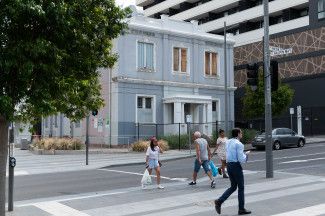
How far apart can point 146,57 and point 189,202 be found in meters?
24.6

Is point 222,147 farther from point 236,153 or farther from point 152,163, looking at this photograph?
point 236,153

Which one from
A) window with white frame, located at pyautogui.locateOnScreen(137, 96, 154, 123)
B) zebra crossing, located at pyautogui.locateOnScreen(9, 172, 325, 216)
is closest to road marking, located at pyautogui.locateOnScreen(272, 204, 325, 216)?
zebra crossing, located at pyautogui.locateOnScreen(9, 172, 325, 216)

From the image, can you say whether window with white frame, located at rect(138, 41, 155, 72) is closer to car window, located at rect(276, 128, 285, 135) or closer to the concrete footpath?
the concrete footpath

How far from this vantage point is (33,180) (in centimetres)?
1786

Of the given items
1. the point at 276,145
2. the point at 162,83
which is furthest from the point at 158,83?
the point at 276,145

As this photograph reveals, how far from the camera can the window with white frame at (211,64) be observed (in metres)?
39.2

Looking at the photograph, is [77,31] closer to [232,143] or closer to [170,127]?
[232,143]

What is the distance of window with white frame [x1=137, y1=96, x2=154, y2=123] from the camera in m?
35.1

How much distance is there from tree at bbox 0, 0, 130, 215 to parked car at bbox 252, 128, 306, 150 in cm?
2355

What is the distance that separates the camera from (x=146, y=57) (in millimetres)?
35344

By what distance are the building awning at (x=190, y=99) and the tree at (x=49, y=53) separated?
1025 inches

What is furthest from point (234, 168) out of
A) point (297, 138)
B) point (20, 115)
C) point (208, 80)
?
point (208, 80)

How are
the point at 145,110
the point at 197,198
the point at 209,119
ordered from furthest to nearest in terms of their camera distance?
the point at 209,119
the point at 145,110
the point at 197,198

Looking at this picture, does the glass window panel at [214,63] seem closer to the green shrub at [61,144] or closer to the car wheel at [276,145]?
the car wheel at [276,145]
